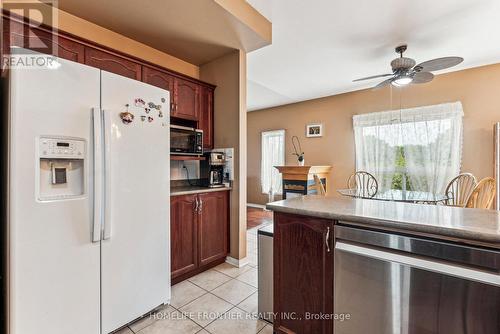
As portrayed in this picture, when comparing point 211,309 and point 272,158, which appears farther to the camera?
point 272,158

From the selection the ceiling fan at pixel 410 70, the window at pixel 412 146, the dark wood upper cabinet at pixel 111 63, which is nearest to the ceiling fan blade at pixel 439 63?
the ceiling fan at pixel 410 70

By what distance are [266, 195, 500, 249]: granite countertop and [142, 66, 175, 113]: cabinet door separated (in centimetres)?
177

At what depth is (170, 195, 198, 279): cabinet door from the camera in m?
2.18

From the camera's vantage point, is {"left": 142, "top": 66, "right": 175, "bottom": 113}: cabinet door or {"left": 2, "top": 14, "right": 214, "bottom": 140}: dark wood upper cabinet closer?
{"left": 2, "top": 14, "right": 214, "bottom": 140}: dark wood upper cabinet

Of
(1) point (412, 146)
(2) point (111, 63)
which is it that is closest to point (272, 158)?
(1) point (412, 146)

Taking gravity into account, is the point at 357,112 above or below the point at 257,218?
above

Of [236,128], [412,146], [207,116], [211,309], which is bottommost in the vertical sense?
[211,309]

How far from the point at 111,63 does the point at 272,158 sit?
4.35 m

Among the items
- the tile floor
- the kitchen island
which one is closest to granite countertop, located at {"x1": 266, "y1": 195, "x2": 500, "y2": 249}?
the kitchen island

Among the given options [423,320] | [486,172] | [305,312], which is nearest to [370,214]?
[423,320]

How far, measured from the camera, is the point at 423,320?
1.03 m

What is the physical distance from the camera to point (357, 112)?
4.48 metres

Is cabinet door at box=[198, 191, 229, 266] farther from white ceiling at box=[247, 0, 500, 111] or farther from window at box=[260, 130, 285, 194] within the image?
window at box=[260, 130, 285, 194]

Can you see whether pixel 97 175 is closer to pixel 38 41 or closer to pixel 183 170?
pixel 38 41
